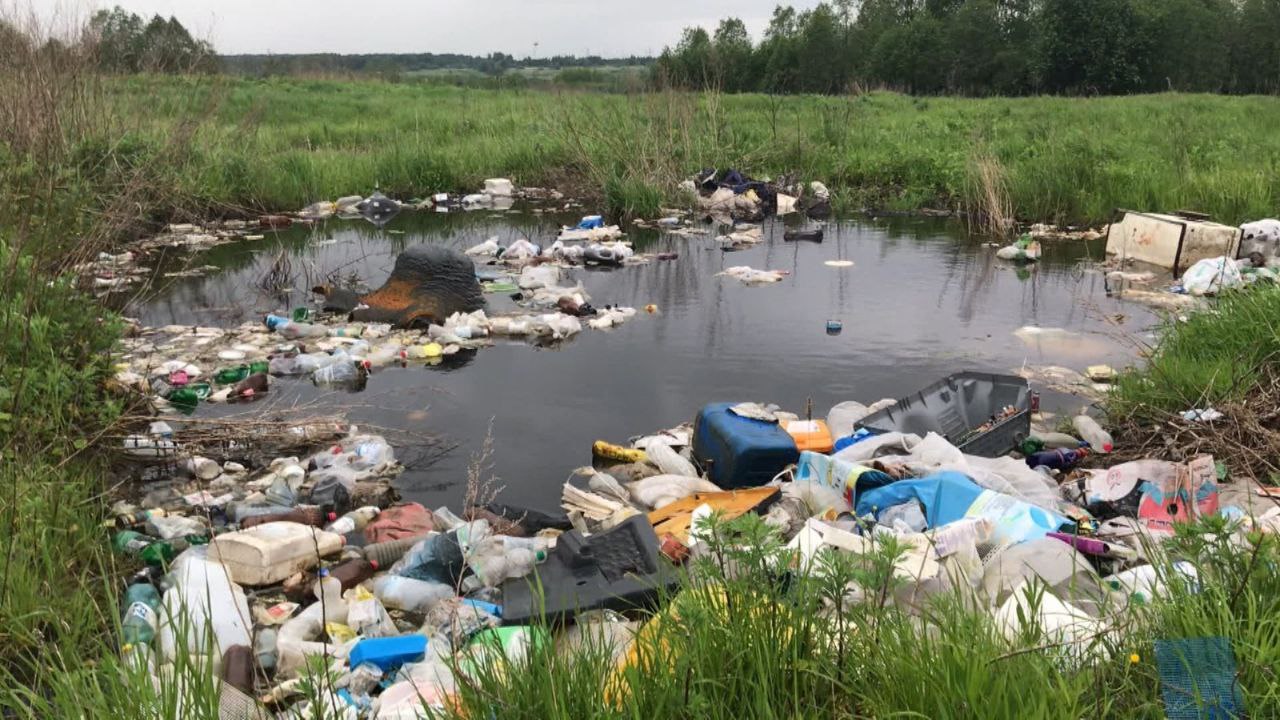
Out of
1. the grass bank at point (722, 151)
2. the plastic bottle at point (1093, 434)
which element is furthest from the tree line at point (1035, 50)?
the plastic bottle at point (1093, 434)

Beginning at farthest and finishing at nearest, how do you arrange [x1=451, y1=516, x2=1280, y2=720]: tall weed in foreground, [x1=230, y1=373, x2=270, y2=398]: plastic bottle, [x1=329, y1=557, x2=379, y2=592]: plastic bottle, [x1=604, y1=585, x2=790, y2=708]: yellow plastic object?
1. [x1=230, y1=373, x2=270, y2=398]: plastic bottle
2. [x1=329, y1=557, x2=379, y2=592]: plastic bottle
3. [x1=604, y1=585, x2=790, y2=708]: yellow plastic object
4. [x1=451, y1=516, x2=1280, y2=720]: tall weed in foreground

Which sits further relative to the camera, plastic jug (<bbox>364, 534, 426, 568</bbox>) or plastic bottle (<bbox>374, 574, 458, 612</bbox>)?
plastic jug (<bbox>364, 534, 426, 568</bbox>)

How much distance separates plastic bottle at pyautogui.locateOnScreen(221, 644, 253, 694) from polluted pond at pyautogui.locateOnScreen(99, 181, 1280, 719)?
1 centimetres

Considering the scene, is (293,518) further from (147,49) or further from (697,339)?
(147,49)

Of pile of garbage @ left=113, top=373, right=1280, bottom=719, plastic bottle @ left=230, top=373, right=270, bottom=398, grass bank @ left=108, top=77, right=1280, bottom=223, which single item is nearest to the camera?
pile of garbage @ left=113, top=373, right=1280, bottom=719

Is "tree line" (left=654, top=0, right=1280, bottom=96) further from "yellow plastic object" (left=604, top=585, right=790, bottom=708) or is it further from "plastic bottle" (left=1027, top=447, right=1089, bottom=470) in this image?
"yellow plastic object" (left=604, top=585, right=790, bottom=708)

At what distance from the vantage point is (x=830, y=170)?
14.6m

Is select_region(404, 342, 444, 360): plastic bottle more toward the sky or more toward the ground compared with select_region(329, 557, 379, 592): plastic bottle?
more toward the sky

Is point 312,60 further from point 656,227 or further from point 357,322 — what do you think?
point 357,322

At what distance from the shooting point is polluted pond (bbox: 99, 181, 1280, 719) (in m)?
2.85

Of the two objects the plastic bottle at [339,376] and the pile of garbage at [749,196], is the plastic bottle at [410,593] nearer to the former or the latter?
the plastic bottle at [339,376]

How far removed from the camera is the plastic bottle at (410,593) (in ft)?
11.0

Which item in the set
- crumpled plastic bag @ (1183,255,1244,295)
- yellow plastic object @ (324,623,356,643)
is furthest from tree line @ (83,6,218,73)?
crumpled plastic bag @ (1183,255,1244,295)

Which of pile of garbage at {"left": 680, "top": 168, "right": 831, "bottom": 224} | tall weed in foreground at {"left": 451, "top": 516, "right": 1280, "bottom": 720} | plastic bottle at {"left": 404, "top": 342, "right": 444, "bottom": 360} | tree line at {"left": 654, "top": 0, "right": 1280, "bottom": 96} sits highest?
tree line at {"left": 654, "top": 0, "right": 1280, "bottom": 96}
